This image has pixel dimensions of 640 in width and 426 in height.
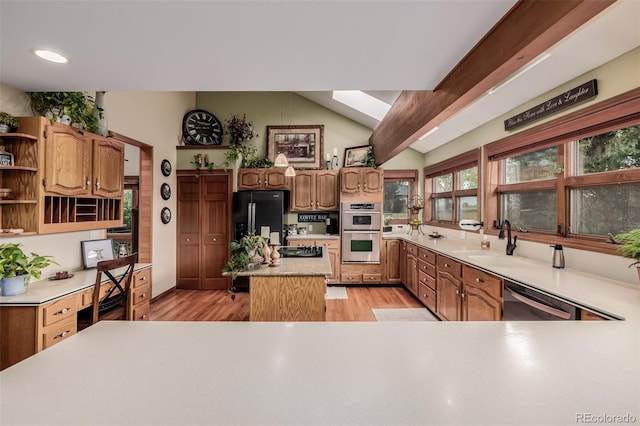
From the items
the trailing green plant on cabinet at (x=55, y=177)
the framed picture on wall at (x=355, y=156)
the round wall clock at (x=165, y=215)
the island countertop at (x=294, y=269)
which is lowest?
the island countertop at (x=294, y=269)

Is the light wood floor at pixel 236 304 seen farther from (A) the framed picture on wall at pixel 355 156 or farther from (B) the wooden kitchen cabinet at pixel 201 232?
(A) the framed picture on wall at pixel 355 156

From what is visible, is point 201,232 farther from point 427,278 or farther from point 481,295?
→ point 481,295

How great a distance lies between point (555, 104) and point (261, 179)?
13.5 ft

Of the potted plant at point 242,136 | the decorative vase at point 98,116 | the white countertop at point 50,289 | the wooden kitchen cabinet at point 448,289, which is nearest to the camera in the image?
the white countertop at point 50,289

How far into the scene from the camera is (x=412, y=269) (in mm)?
4355

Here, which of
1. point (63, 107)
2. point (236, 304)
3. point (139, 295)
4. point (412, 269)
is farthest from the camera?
point (412, 269)

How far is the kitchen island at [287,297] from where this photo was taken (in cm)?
249

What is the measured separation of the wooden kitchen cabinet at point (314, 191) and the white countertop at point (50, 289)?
324cm

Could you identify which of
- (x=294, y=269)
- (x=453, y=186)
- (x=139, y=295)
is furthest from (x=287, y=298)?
(x=453, y=186)

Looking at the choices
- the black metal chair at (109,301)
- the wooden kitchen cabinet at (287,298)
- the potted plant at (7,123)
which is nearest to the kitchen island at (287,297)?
the wooden kitchen cabinet at (287,298)

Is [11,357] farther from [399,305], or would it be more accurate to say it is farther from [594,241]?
[594,241]

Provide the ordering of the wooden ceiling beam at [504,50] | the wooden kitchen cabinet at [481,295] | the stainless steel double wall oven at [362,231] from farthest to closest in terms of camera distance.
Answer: the stainless steel double wall oven at [362,231] < the wooden kitchen cabinet at [481,295] < the wooden ceiling beam at [504,50]

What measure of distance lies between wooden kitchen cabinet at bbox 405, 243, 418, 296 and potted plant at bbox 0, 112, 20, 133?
14.8 feet

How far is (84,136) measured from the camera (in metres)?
2.49
